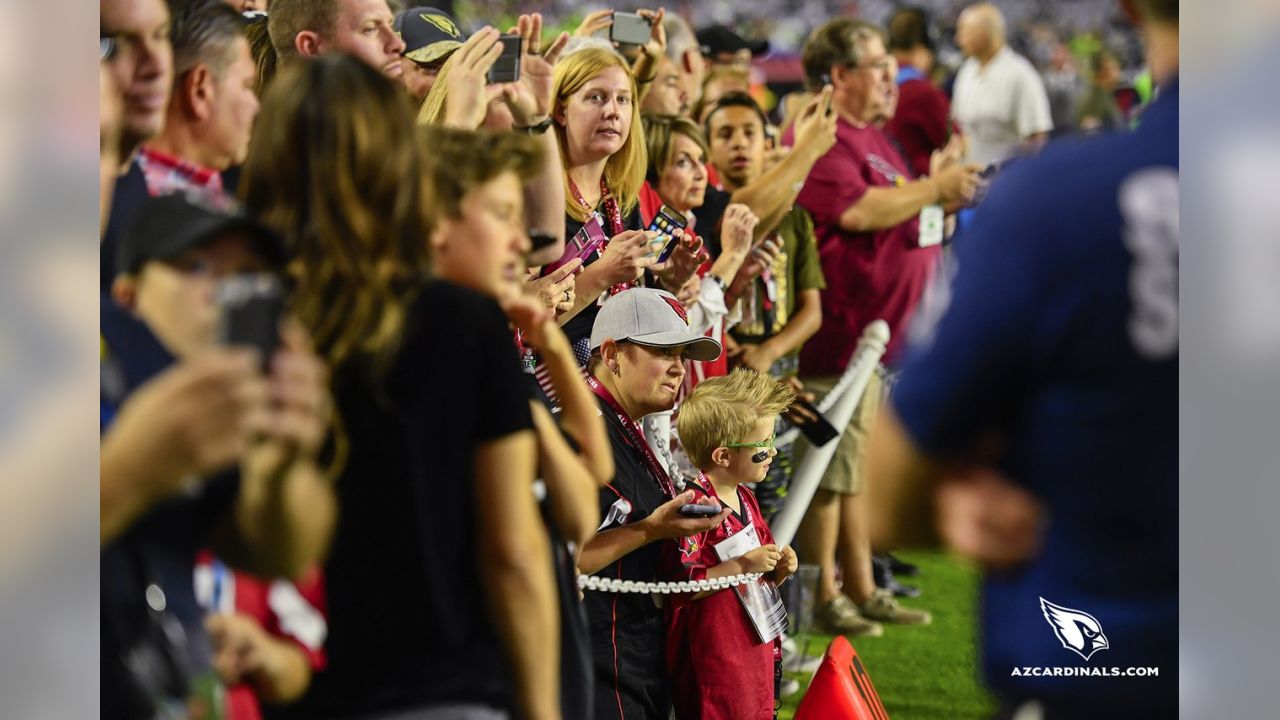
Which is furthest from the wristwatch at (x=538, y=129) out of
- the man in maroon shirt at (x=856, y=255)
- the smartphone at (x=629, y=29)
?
the man in maroon shirt at (x=856, y=255)

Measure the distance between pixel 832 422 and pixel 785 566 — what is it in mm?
608

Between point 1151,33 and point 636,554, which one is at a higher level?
point 1151,33

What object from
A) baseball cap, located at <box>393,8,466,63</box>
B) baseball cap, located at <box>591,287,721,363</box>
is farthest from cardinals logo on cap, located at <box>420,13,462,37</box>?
baseball cap, located at <box>591,287,721,363</box>

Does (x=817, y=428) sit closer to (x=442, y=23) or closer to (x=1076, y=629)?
(x=1076, y=629)

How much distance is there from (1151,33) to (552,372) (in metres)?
1.11

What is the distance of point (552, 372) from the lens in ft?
6.76

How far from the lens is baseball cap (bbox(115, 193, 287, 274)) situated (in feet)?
6.12

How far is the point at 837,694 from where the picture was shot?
279 cm

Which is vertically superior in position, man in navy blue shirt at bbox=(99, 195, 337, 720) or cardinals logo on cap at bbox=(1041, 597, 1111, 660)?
man in navy blue shirt at bbox=(99, 195, 337, 720)

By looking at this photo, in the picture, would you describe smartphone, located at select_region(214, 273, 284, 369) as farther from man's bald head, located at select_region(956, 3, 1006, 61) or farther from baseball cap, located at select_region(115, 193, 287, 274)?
man's bald head, located at select_region(956, 3, 1006, 61)

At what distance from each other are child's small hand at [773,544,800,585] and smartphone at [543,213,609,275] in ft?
2.30

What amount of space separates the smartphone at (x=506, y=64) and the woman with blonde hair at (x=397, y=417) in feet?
1.25
